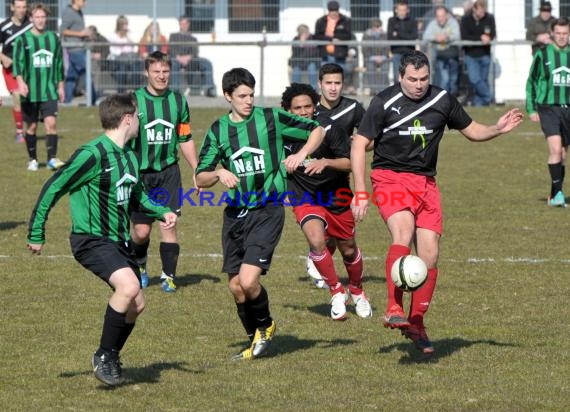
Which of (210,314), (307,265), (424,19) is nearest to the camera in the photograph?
(210,314)

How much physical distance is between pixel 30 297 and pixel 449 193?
795 centimetres

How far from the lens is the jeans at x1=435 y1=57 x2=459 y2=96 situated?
1006 inches

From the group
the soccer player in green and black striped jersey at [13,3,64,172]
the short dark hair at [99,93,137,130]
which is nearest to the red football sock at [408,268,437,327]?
the short dark hair at [99,93,137,130]

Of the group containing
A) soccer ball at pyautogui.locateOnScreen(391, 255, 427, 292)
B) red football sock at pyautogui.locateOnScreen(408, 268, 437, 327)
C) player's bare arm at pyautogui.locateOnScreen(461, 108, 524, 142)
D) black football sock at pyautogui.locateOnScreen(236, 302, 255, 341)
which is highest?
player's bare arm at pyautogui.locateOnScreen(461, 108, 524, 142)

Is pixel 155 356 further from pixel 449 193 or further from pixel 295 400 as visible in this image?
pixel 449 193

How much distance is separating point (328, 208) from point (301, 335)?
4.48 feet

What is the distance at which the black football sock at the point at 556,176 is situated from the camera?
1571cm

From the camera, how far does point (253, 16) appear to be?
29141 mm

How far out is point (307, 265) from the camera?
1169 centimetres

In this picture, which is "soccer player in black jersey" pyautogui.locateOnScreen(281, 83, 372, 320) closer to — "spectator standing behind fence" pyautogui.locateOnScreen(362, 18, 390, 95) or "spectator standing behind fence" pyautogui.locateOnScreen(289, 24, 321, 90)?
"spectator standing behind fence" pyautogui.locateOnScreen(362, 18, 390, 95)

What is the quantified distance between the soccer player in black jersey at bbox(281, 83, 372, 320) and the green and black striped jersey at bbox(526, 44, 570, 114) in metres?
5.91

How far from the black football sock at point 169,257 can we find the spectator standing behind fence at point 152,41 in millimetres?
15502

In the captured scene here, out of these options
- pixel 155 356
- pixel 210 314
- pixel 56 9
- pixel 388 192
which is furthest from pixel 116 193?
pixel 56 9
